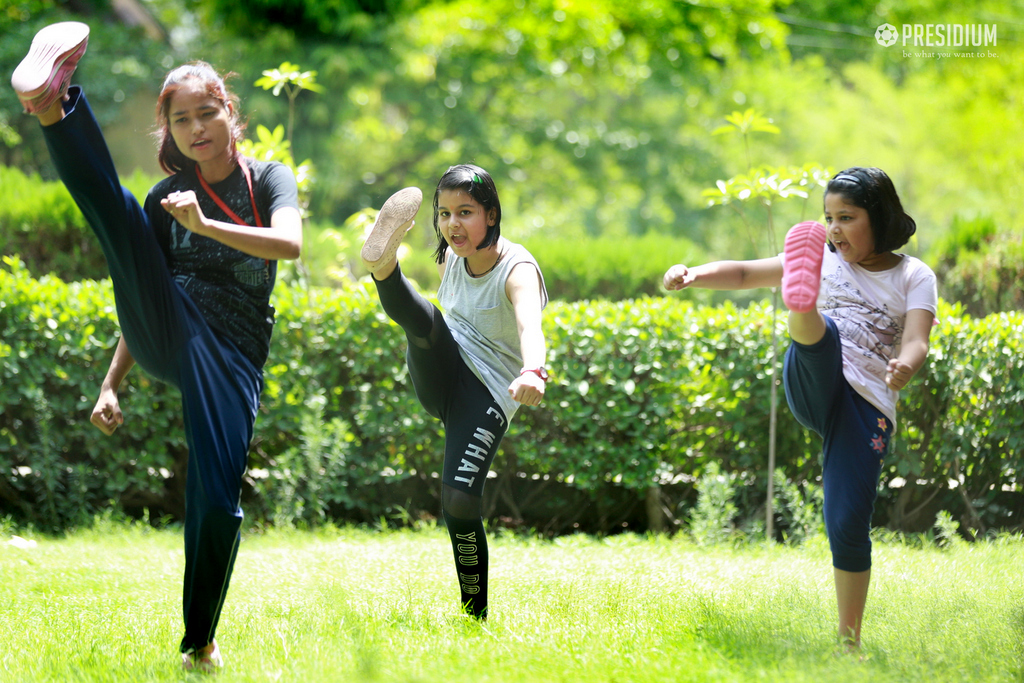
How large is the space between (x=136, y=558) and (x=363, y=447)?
5.06 feet

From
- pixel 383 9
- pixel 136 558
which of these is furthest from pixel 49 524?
pixel 383 9

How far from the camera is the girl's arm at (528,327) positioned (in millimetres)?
2342

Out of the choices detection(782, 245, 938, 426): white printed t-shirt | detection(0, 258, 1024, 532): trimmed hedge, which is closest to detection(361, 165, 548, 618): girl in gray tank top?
detection(782, 245, 938, 426): white printed t-shirt

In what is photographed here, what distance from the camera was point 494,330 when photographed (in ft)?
9.56

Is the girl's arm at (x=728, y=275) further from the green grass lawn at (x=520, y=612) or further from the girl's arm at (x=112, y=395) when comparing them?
the girl's arm at (x=112, y=395)

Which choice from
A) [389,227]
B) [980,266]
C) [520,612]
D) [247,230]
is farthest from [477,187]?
[980,266]

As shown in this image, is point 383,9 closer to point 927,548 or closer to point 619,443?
point 619,443

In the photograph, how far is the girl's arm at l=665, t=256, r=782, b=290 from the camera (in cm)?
269

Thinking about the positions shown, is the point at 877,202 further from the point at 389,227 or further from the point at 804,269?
the point at 389,227

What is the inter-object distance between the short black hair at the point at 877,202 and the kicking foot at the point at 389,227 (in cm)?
143

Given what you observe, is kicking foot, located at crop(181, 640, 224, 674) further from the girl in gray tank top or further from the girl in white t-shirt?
the girl in white t-shirt

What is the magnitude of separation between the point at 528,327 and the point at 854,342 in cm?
110

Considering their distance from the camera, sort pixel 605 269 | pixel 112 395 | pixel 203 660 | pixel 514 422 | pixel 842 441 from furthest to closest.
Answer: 1. pixel 605 269
2. pixel 514 422
3. pixel 112 395
4. pixel 842 441
5. pixel 203 660

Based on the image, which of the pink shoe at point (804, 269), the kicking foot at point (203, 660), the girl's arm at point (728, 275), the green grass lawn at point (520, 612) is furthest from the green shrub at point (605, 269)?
the kicking foot at point (203, 660)
